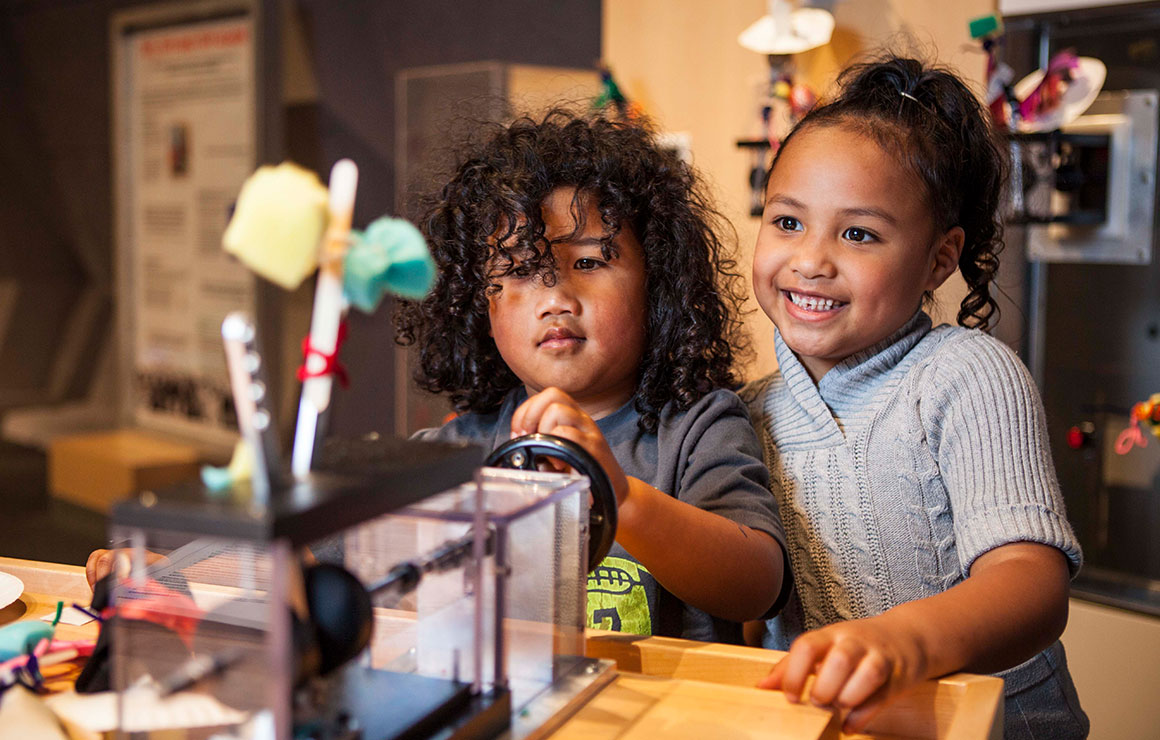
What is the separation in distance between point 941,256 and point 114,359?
3.31 m

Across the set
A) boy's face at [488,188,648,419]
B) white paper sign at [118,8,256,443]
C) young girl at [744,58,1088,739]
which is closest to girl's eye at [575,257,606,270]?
boy's face at [488,188,648,419]

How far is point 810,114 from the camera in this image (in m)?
1.06

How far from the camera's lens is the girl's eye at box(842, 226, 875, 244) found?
3.17 ft

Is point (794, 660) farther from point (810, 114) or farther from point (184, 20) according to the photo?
point (184, 20)

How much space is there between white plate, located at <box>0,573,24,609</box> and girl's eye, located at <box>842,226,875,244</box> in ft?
2.46

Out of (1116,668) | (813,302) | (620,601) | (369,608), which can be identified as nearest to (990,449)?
(813,302)

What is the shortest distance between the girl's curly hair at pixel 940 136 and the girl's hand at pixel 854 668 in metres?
0.53

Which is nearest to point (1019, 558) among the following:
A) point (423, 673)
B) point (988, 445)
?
point (988, 445)

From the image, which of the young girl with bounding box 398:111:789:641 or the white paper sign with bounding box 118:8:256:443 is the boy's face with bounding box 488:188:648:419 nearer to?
the young girl with bounding box 398:111:789:641

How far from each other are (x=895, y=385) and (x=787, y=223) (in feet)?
0.62

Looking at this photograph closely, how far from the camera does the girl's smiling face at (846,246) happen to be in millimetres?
958

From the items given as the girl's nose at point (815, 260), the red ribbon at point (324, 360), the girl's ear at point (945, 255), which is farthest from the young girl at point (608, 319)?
the red ribbon at point (324, 360)

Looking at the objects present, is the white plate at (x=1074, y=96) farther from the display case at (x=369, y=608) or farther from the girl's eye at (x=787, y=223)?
the display case at (x=369, y=608)

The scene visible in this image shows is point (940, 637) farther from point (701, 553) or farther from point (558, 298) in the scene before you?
point (558, 298)
